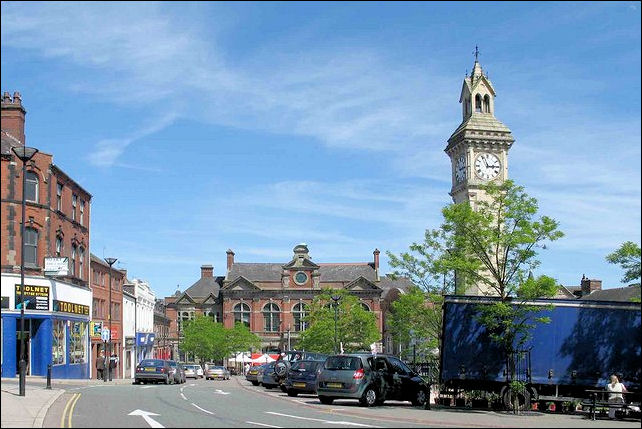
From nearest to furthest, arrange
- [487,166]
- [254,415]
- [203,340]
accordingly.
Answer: [254,415]
[487,166]
[203,340]

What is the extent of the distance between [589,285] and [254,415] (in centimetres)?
8635

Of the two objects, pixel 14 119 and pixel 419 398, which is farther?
pixel 14 119

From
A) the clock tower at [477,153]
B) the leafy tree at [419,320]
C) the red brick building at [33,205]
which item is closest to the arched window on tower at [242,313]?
the clock tower at [477,153]

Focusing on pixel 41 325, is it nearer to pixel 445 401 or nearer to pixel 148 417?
pixel 445 401

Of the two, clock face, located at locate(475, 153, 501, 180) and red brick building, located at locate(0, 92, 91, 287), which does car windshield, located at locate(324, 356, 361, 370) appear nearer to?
red brick building, located at locate(0, 92, 91, 287)

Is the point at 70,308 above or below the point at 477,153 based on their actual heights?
below

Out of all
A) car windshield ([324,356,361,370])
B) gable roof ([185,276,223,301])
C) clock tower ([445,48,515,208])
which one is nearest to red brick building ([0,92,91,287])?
car windshield ([324,356,361,370])

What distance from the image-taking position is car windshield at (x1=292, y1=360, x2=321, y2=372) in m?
30.8

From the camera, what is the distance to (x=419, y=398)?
2656cm

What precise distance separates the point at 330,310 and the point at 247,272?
32875 mm

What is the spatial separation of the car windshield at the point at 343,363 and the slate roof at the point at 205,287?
92.8 m

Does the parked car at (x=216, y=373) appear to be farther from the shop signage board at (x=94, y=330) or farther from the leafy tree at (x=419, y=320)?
the leafy tree at (x=419, y=320)

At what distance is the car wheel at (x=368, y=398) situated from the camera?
24609 mm

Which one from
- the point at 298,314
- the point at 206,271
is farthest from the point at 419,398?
the point at 206,271
